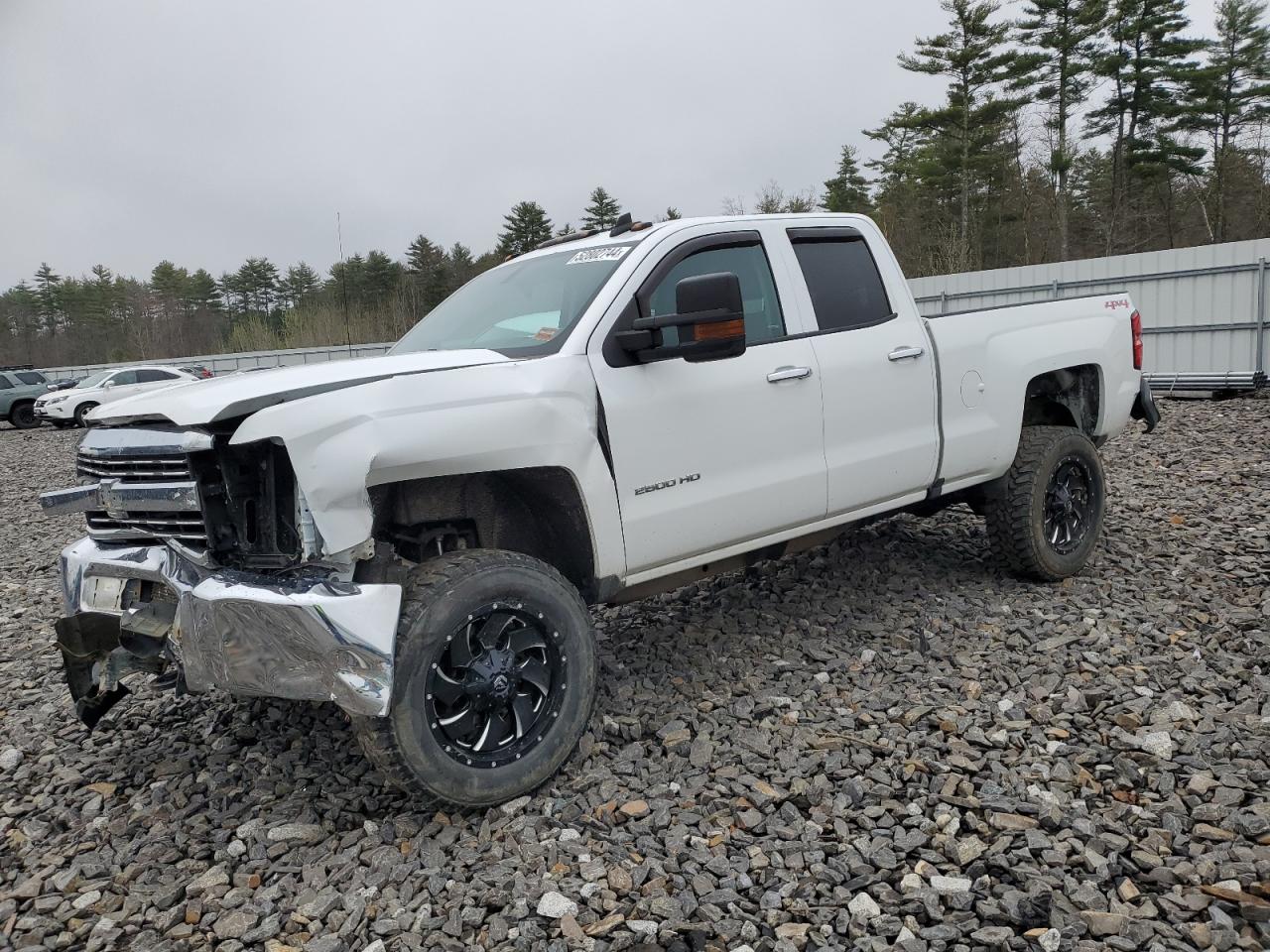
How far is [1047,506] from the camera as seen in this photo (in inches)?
193

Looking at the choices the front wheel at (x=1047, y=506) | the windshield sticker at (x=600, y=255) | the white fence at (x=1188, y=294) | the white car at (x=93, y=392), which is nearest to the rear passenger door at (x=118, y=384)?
the white car at (x=93, y=392)

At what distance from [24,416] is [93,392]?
272 centimetres

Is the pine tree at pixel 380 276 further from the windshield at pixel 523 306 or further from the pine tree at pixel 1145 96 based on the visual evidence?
the windshield at pixel 523 306

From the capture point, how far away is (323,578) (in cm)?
271

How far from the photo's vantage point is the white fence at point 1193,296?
13273 millimetres

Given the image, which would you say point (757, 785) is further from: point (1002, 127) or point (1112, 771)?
point (1002, 127)

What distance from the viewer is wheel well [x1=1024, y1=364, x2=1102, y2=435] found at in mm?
5137

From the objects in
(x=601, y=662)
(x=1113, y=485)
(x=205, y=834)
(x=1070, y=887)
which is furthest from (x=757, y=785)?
(x=1113, y=485)

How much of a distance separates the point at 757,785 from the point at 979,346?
103 inches

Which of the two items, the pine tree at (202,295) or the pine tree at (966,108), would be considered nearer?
the pine tree at (966,108)

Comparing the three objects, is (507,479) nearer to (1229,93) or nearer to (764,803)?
(764,803)

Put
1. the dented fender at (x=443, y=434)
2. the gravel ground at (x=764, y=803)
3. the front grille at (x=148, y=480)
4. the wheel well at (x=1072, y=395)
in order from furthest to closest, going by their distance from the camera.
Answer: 1. the wheel well at (x=1072, y=395)
2. the front grille at (x=148, y=480)
3. the dented fender at (x=443, y=434)
4. the gravel ground at (x=764, y=803)

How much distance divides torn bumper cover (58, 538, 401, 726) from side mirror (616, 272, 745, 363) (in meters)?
1.23

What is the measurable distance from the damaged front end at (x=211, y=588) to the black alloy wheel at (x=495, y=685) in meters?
0.31
